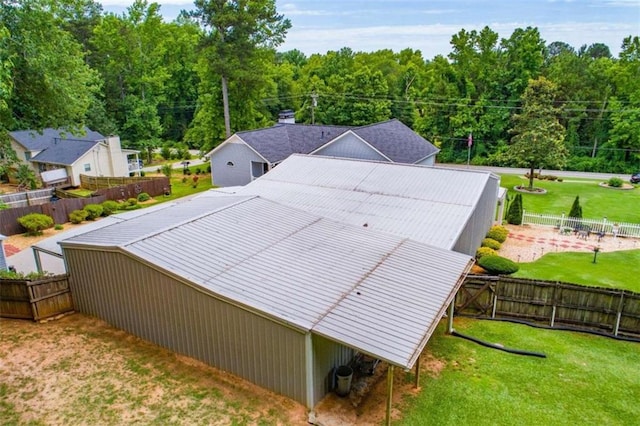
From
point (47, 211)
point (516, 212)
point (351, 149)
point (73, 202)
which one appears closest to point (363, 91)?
point (351, 149)

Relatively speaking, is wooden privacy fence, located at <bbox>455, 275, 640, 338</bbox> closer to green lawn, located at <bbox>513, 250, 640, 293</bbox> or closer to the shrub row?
green lawn, located at <bbox>513, 250, 640, 293</bbox>

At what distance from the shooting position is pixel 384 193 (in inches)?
709

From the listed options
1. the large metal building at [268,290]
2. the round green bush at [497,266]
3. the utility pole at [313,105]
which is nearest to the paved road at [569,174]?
the utility pole at [313,105]

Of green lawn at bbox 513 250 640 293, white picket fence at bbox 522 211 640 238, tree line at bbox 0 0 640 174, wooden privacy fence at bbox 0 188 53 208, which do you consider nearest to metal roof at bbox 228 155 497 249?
green lawn at bbox 513 250 640 293

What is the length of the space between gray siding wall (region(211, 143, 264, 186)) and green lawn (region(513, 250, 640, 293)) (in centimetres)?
1914

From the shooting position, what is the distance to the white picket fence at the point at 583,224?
72.4ft

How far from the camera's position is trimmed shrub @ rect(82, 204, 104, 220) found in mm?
23734

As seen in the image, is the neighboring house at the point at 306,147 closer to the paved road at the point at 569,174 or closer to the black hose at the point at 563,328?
the paved road at the point at 569,174

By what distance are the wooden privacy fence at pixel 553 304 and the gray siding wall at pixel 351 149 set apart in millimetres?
15742

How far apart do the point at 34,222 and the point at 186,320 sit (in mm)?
15765

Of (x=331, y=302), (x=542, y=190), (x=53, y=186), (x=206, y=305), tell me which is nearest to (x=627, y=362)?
(x=331, y=302)

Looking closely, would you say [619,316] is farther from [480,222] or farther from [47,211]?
[47,211]

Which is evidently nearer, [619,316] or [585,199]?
[619,316]

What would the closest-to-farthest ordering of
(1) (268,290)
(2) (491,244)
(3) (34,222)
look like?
(1) (268,290)
(2) (491,244)
(3) (34,222)
